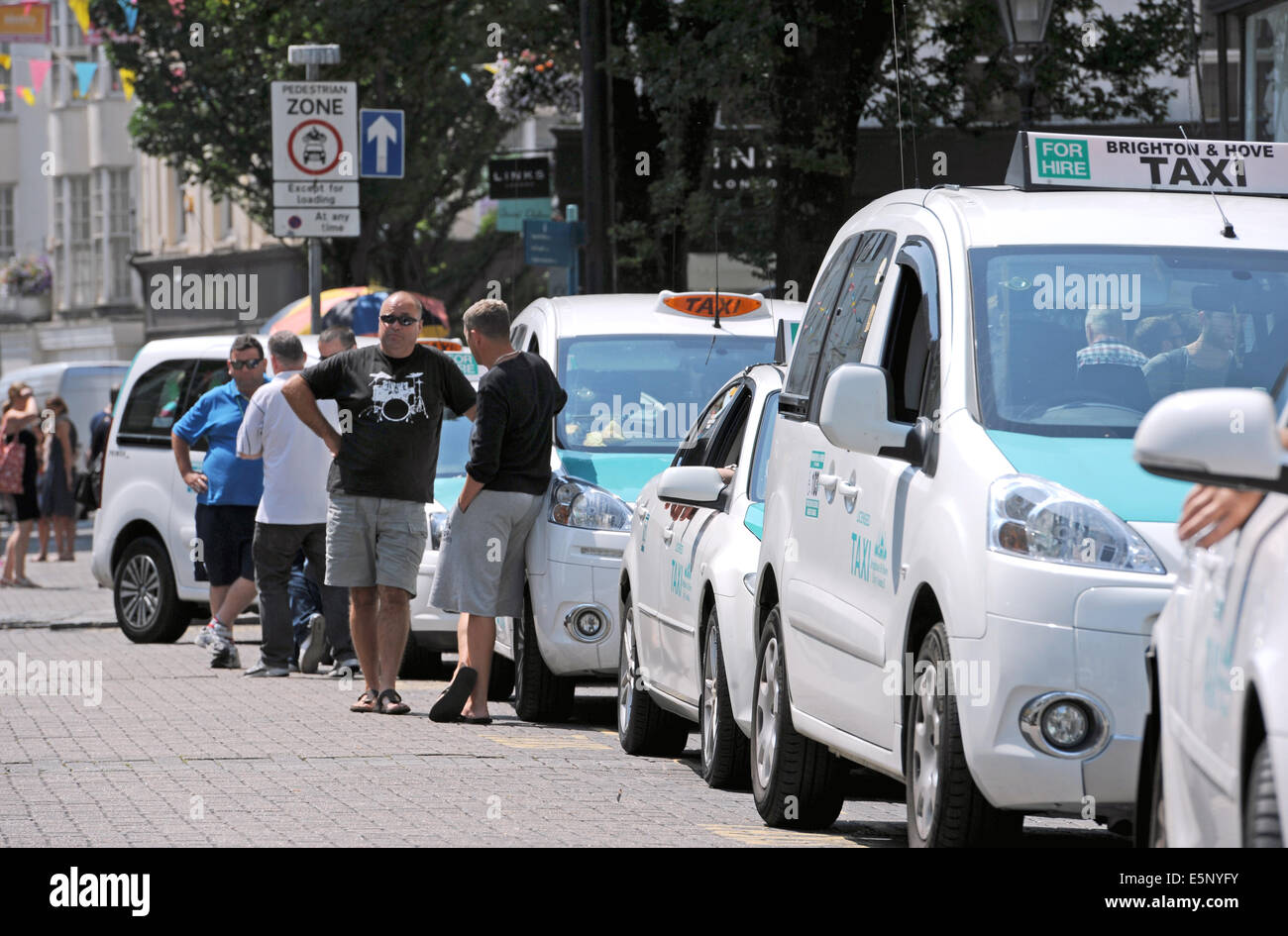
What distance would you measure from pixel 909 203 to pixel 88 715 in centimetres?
557

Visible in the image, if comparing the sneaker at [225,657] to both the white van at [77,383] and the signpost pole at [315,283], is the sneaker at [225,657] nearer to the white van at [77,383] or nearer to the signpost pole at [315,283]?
the signpost pole at [315,283]

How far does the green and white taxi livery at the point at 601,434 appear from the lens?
11.0 metres

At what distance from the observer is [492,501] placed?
436 inches

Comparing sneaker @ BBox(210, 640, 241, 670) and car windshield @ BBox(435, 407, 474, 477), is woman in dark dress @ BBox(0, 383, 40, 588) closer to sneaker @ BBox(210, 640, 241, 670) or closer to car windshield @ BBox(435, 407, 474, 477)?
sneaker @ BBox(210, 640, 241, 670)

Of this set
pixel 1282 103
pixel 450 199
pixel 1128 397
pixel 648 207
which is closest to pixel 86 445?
pixel 450 199

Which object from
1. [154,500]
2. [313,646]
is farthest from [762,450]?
[154,500]

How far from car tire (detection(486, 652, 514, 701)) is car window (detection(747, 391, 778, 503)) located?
4.08m

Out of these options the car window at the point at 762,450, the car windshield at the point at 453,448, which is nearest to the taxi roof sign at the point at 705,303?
the car windshield at the point at 453,448

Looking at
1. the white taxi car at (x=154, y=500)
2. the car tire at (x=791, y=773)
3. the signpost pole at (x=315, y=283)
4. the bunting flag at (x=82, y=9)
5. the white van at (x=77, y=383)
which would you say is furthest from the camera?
the white van at (x=77, y=383)

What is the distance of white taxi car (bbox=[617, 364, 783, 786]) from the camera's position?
873 centimetres

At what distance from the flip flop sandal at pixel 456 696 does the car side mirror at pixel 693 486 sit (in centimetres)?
229

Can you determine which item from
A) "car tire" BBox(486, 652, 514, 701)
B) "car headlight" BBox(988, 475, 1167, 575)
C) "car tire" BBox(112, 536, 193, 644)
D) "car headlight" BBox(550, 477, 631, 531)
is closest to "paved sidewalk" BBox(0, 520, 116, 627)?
"car tire" BBox(112, 536, 193, 644)

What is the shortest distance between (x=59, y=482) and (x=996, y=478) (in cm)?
2497
